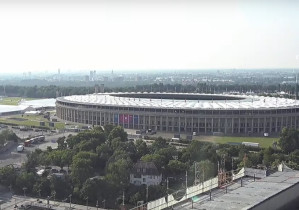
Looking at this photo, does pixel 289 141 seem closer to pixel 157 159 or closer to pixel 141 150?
pixel 141 150

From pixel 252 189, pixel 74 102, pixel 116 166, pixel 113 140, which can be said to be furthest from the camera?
pixel 74 102

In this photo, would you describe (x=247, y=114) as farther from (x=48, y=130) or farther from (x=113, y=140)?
(x=48, y=130)

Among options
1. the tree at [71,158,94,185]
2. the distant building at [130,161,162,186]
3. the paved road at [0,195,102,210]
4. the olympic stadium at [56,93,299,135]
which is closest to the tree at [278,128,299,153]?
the olympic stadium at [56,93,299,135]

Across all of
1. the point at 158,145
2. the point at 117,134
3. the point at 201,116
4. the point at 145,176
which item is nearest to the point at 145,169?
the point at 145,176

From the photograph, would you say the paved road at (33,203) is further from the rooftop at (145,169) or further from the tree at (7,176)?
the rooftop at (145,169)

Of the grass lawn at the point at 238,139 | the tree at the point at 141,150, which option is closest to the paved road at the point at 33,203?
the tree at the point at 141,150

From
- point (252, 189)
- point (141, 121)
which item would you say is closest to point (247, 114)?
point (141, 121)
